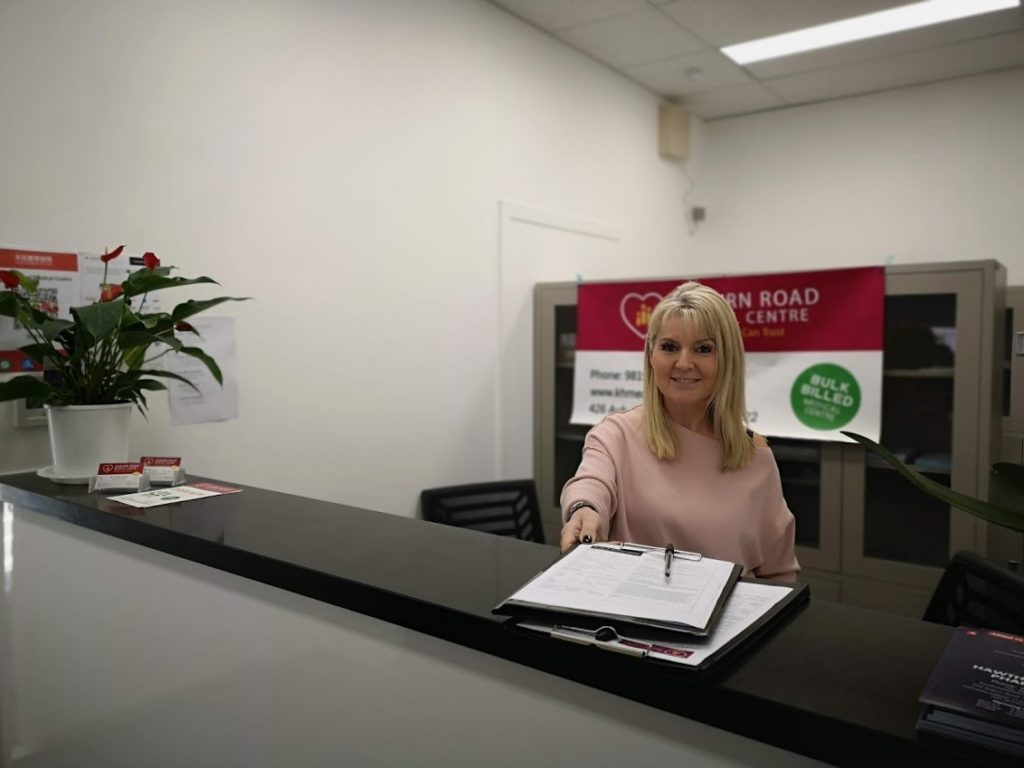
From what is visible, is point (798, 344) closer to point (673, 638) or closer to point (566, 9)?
point (566, 9)

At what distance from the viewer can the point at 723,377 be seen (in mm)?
1706

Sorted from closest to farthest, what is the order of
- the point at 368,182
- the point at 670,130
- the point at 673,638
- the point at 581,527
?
the point at 673,638 → the point at 581,527 → the point at 368,182 → the point at 670,130

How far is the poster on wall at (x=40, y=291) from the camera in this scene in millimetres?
1784

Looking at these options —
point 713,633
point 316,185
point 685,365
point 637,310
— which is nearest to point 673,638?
point 713,633

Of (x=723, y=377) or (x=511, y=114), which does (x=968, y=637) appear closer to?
(x=723, y=377)

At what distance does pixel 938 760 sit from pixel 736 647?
0.73ft

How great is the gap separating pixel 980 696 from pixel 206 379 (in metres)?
2.02

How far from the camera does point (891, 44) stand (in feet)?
11.7

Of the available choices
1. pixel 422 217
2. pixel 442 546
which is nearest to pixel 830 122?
pixel 422 217

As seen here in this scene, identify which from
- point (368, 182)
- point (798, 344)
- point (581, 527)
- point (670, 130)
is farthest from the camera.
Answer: point (670, 130)

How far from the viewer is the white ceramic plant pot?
5.49 ft

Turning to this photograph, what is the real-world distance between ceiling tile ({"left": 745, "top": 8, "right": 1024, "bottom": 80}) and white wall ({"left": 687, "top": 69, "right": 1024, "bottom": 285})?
539 mm

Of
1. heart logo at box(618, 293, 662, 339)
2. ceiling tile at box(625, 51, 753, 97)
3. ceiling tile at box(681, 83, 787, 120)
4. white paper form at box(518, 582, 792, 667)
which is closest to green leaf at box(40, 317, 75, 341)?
white paper form at box(518, 582, 792, 667)

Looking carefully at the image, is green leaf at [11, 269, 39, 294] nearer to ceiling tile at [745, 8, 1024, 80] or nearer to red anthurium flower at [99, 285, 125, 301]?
red anthurium flower at [99, 285, 125, 301]
